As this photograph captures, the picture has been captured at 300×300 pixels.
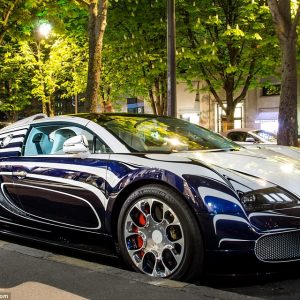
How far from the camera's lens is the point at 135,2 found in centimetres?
2098

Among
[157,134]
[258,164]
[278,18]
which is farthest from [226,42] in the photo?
[258,164]

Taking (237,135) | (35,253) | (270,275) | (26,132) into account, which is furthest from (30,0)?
(270,275)

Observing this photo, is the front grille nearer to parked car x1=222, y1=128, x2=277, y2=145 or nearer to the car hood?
the car hood

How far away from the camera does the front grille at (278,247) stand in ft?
12.1

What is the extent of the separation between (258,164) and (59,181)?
1.68m

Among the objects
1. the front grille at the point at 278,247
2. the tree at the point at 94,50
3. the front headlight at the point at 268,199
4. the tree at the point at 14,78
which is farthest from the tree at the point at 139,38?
the front grille at the point at 278,247

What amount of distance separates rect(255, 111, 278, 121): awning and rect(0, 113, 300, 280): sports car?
86.9 feet

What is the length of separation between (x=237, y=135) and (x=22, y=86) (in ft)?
74.3

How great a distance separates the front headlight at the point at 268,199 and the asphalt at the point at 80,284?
655 millimetres

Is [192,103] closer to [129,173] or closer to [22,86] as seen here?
[22,86]

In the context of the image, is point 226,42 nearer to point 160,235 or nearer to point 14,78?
point 14,78

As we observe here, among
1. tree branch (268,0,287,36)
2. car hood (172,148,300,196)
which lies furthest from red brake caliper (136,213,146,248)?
tree branch (268,0,287,36)

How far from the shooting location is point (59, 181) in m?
4.70

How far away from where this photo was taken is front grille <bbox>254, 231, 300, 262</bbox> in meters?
3.69
